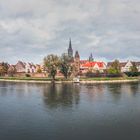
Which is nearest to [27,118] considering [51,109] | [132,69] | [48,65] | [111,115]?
[51,109]

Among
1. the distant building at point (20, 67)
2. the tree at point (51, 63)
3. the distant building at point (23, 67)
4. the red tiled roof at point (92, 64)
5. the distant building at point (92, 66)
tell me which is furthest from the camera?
the distant building at point (20, 67)

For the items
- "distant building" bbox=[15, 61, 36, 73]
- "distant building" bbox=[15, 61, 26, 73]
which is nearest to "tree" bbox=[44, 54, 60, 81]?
"distant building" bbox=[15, 61, 36, 73]

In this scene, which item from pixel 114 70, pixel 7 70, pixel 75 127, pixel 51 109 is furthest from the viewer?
pixel 7 70

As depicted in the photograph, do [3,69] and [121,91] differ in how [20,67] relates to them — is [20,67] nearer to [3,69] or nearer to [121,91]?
[3,69]

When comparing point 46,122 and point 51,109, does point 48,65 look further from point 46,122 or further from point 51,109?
point 46,122

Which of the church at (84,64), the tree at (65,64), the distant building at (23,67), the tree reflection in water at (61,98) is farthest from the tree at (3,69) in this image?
the tree reflection in water at (61,98)

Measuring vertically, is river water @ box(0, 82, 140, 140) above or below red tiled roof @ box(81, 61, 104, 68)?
below

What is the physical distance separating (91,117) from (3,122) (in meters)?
10.8

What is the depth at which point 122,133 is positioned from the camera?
24.8 metres

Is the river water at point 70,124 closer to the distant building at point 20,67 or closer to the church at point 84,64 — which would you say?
the church at point 84,64

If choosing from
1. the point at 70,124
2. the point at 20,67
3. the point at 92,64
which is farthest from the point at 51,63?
the point at 70,124

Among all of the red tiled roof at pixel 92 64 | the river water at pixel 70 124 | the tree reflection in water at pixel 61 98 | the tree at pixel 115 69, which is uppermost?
the red tiled roof at pixel 92 64

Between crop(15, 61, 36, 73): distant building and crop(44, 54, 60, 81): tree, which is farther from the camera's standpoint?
crop(15, 61, 36, 73): distant building

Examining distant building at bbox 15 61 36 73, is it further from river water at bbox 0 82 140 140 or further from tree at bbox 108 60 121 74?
river water at bbox 0 82 140 140
